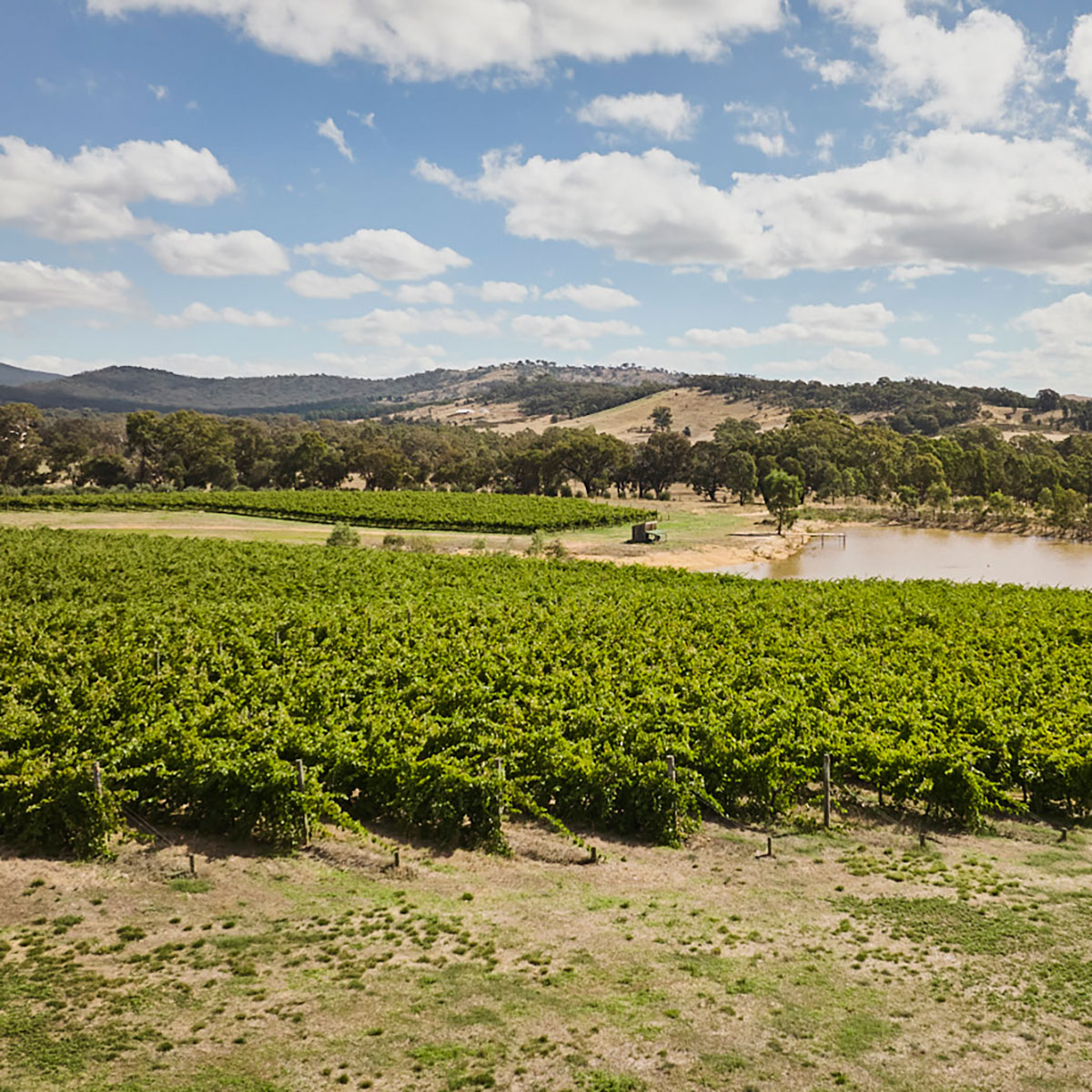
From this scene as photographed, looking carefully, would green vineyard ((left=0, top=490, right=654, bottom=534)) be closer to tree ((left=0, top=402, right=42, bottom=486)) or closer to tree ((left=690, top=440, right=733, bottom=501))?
tree ((left=0, top=402, right=42, bottom=486))

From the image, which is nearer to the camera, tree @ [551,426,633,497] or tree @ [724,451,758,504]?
tree @ [724,451,758,504]

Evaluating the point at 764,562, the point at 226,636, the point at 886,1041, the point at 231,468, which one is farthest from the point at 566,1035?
the point at 231,468

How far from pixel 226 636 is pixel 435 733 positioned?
1322 cm

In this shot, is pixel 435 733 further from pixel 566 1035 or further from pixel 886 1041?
pixel 886 1041

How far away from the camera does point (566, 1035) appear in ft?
33.0

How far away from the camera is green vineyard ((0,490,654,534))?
3204 inches

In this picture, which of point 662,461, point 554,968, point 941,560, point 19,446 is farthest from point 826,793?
point 19,446

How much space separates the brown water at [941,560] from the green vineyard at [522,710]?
86.3 feet

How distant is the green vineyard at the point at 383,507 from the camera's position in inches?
3204

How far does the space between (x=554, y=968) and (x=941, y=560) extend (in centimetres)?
6796

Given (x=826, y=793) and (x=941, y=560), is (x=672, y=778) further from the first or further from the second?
(x=941, y=560)

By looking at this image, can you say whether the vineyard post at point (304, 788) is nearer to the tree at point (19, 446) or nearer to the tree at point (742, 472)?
the tree at point (742, 472)

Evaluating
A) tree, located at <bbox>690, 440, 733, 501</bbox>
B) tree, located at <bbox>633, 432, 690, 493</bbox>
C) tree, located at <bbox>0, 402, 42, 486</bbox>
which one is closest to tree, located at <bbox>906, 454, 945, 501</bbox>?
tree, located at <bbox>690, 440, 733, 501</bbox>

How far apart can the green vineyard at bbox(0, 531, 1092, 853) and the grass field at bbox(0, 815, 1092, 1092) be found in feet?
3.51
